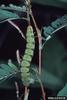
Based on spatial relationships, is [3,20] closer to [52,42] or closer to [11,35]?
[11,35]

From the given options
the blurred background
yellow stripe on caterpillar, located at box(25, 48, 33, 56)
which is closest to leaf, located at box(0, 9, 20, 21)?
the blurred background

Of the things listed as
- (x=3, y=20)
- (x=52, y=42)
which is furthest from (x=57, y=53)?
(x=3, y=20)

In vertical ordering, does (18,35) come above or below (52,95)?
above

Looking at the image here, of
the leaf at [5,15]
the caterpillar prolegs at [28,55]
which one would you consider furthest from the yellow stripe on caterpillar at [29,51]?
the leaf at [5,15]

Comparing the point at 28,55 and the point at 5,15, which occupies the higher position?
the point at 5,15

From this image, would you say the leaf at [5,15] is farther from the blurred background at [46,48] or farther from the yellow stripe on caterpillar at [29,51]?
the yellow stripe on caterpillar at [29,51]

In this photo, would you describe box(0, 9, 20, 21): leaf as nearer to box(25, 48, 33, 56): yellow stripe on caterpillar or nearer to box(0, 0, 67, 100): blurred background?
box(0, 0, 67, 100): blurred background

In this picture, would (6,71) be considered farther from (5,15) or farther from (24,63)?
(5,15)

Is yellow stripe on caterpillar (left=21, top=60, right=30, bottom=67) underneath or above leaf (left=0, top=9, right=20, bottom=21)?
underneath

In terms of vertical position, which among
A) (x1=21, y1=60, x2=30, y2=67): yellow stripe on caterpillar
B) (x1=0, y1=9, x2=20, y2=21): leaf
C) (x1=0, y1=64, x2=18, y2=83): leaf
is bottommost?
(x1=0, y1=64, x2=18, y2=83): leaf

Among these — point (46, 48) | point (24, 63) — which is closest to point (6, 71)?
point (24, 63)

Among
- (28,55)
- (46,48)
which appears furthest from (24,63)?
(46,48)
